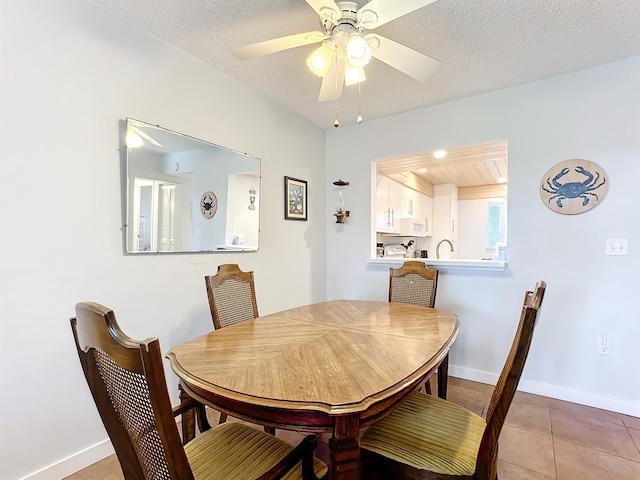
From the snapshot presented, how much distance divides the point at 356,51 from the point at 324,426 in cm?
145

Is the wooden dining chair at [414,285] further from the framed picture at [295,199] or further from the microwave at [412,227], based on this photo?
the microwave at [412,227]

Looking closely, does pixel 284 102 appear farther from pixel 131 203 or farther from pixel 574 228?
pixel 574 228

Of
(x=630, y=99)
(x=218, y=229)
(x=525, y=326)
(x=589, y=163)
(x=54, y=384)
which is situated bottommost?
(x=54, y=384)

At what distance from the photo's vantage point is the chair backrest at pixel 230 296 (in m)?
1.93

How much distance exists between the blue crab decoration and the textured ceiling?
0.77 m

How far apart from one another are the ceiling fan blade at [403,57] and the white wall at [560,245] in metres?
1.29

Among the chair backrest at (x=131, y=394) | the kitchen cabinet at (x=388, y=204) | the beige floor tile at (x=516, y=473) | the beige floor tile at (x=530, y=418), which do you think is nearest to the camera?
the chair backrest at (x=131, y=394)

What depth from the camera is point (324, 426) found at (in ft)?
3.06

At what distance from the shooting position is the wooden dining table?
93 centimetres

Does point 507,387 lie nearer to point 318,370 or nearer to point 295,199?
point 318,370

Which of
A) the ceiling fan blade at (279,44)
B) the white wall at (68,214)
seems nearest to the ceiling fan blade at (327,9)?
the ceiling fan blade at (279,44)

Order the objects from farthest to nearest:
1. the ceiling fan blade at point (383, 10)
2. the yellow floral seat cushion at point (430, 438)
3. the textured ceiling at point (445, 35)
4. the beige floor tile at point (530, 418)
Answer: the beige floor tile at point (530, 418), the textured ceiling at point (445, 35), the ceiling fan blade at point (383, 10), the yellow floral seat cushion at point (430, 438)

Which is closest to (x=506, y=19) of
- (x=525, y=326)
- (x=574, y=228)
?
(x=574, y=228)

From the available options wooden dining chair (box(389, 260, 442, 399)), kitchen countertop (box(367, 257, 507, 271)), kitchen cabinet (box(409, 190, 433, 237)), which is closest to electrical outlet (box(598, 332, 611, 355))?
kitchen countertop (box(367, 257, 507, 271))
